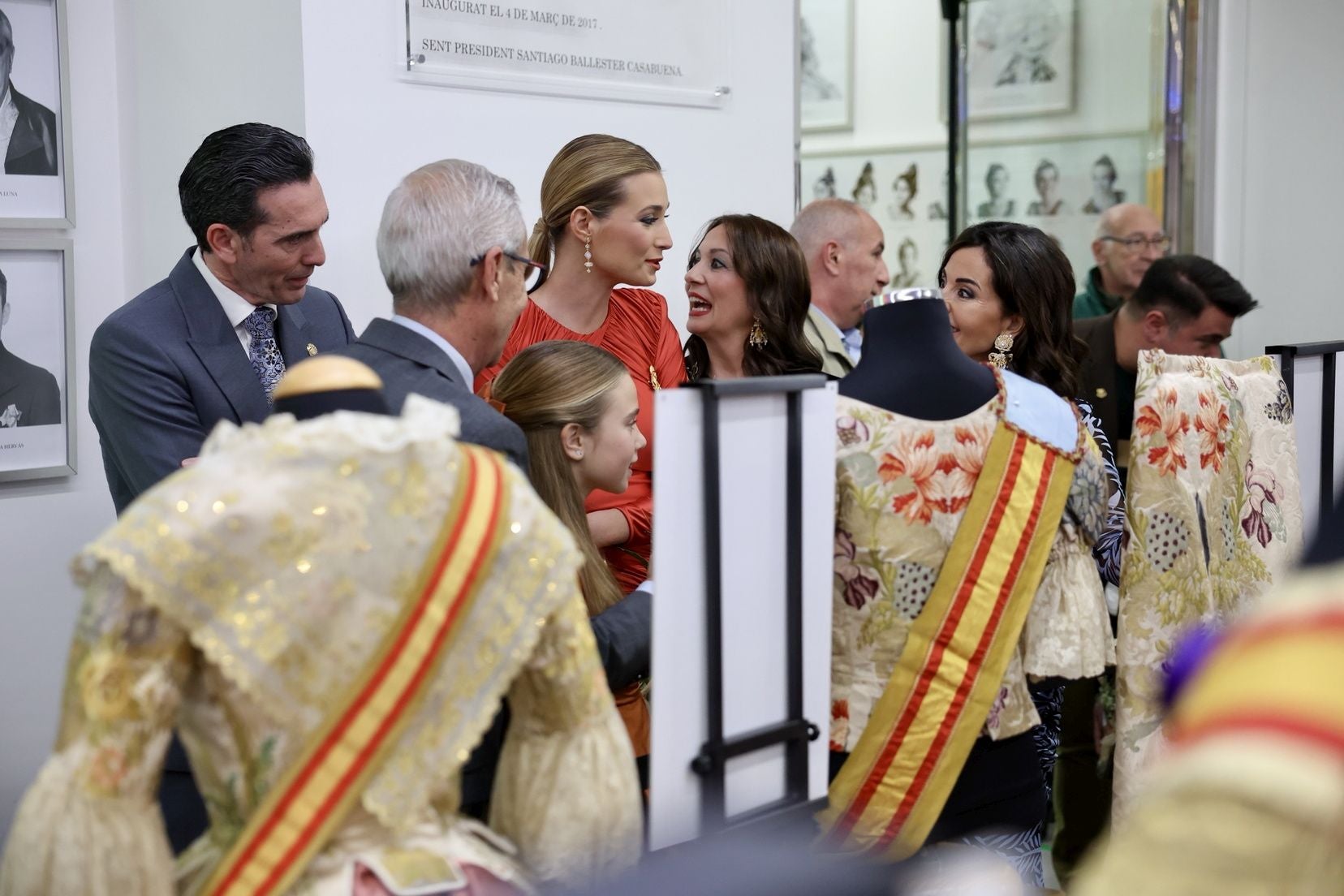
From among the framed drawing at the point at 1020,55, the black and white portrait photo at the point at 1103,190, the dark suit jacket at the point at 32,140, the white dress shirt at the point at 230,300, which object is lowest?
the white dress shirt at the point at 230,300

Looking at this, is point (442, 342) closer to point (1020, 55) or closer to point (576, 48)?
point (576, 48)

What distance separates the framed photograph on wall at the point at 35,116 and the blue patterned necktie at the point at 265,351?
808 millimetres

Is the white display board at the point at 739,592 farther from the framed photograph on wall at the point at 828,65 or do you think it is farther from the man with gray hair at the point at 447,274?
the framed photograph on wall at the point at 828,65

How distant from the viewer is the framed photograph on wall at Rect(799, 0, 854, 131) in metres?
7.35

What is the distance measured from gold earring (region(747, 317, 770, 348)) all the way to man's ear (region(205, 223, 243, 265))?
1.10 meters

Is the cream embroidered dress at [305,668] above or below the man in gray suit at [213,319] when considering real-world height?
below

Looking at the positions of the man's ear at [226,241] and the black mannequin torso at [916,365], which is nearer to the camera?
the black mannequin torso at [916,365]

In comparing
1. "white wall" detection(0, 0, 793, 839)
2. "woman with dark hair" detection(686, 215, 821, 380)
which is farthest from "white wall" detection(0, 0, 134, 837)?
"woman with dark hair" detection(686, 215, 821, 380)

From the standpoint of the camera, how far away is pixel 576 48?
3.80 meters

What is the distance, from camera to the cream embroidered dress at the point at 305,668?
1262 millimetres

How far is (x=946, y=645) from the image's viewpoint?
2.07 meters

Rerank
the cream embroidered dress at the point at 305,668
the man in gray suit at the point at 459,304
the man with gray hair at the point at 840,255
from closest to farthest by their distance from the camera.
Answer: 1. the cream embroidered dress at the point at 305,668
2. the man in gray suit at the point at 459,304
3. the man with gray hair at the point at 840,255

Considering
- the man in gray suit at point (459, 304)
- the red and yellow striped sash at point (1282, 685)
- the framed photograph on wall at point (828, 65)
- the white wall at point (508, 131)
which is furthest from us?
the framed photograph on wall at point (828, 65)

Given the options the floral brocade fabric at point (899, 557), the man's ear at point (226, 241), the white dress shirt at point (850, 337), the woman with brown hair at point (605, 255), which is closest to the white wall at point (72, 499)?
the man's ear at point (226, 241)
